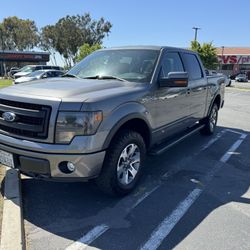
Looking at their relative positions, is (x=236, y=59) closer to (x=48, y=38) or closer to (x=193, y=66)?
(x=48, y=38)

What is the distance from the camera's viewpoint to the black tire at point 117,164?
391 cm

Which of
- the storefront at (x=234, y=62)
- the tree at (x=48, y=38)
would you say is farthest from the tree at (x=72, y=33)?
the storefront at (x=234, y=62)

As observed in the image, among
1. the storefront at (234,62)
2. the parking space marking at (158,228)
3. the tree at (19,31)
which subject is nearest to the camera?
the parking space marking at (158,228)

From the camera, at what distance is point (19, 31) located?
70.7m

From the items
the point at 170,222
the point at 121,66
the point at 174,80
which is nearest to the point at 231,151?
the point at 174,80

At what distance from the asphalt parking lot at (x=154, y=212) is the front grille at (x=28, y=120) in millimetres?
967

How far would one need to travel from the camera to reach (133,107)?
164 inches

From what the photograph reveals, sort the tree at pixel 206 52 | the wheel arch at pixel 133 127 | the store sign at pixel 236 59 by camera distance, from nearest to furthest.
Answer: the wheel arch at pixel 133 127, the tree at pixel 206 52, the store sign at pixel 236 59

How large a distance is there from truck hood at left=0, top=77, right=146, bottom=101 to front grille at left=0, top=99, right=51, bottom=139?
0.15m

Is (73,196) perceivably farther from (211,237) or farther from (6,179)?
(211,237)

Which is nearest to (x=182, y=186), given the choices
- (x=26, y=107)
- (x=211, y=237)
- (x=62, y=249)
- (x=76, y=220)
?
(x=211, y=237)

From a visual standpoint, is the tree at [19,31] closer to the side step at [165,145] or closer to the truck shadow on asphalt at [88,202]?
the side step at [165,145]

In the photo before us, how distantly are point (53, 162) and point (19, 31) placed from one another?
7352 cm

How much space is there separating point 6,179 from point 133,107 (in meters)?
2.04
